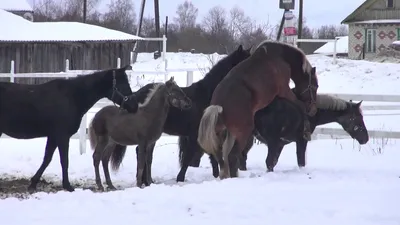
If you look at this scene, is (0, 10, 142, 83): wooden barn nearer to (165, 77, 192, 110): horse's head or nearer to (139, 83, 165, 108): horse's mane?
(139, 83, 165, 108): horse's mane

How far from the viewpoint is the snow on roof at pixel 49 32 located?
2855cm

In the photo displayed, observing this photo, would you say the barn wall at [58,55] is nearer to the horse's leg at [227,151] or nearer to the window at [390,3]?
the horse's leg at [227,151]

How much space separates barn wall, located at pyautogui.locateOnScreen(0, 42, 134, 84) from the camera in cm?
2855

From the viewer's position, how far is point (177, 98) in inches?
328

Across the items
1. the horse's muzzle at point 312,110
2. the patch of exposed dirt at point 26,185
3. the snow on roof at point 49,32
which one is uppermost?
the snow on roof at point 49,32

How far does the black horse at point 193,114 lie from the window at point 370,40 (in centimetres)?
3582

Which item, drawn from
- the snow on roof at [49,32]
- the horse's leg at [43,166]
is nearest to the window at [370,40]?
the snow on roof at [49,32]

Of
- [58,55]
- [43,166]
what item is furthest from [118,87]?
[58,55]

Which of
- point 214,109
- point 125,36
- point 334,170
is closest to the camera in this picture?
point 214,109

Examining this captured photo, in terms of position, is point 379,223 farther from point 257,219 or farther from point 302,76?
point 302,76

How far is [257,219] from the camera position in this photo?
5.49 meters

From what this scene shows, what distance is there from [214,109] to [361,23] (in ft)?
124

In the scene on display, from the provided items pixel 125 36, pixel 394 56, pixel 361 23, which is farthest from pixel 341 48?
pixel 125 36

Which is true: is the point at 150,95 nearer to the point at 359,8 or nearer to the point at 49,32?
the point at 49,32
